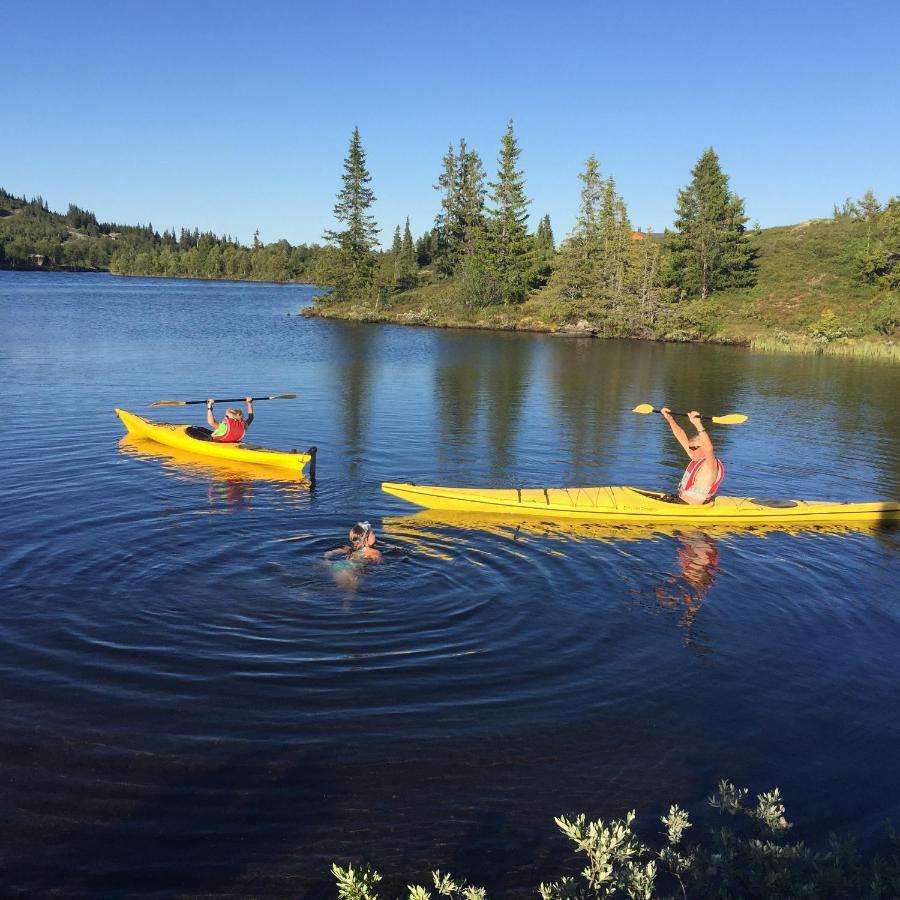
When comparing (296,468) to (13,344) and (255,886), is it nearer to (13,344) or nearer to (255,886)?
(255,886)

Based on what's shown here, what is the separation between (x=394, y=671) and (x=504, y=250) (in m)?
64.9

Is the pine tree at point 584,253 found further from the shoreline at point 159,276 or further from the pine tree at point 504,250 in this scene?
the shoreline at point 159,276

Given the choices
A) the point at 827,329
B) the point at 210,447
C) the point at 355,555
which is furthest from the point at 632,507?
the point at 827,329

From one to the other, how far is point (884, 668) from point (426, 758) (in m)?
5.59

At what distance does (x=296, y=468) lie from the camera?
52.5 feet

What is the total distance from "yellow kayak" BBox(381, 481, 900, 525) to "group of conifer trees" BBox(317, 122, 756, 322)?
1787 inches

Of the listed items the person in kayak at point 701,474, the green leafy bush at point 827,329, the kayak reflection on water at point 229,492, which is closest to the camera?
the person in kayak at point 701,474

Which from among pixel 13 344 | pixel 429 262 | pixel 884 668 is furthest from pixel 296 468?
pixel 429 262

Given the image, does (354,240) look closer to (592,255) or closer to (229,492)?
(592,255)

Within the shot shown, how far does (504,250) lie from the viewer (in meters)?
69.1

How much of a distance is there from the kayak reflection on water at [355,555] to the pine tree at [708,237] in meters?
56.5

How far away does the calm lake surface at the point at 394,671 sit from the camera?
18.2 feet

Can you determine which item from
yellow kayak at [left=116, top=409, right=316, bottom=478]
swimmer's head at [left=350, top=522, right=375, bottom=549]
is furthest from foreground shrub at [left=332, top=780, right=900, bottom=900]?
yellow kayak at [left=116, top=409, right=316, bottom=478]

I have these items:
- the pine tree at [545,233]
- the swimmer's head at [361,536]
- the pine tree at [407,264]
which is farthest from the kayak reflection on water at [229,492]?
the pine tree at [545,233]
